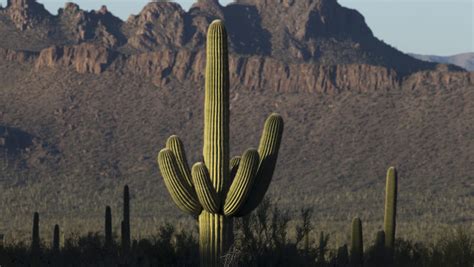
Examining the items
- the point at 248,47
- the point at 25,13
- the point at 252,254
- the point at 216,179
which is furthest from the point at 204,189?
the point at 248,47

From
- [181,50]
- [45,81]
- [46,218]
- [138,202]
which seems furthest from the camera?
[181,50]

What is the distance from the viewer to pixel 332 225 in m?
51.8

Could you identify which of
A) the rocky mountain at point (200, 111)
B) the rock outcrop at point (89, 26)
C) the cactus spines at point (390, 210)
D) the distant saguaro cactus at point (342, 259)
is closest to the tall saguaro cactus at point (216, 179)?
the distant saguaro cactus at point (342, 259)

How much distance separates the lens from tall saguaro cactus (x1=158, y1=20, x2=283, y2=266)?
63.5 ft

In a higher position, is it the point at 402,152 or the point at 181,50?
the point at 181,50

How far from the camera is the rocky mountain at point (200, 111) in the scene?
66438mm

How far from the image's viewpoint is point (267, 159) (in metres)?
19.9

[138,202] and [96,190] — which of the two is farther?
[96,190]

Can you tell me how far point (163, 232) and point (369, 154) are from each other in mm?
49522

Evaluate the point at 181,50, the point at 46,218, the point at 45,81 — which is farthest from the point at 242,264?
the point at 181,50

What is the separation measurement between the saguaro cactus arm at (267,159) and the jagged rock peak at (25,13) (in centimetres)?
7994

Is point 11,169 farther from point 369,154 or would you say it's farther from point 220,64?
point 220,64

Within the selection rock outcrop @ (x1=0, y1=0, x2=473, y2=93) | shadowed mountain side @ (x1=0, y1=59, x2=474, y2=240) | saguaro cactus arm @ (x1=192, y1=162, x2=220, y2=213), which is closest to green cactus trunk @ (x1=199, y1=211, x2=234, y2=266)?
saguaro cactus arm @ (x1=192, y1=162, x2=220, y2=213)

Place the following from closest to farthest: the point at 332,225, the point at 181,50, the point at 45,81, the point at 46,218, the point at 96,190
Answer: the point at 332,225
the point at 46,218
the point at 96,190
the point at 45,81
the point at 181,50
